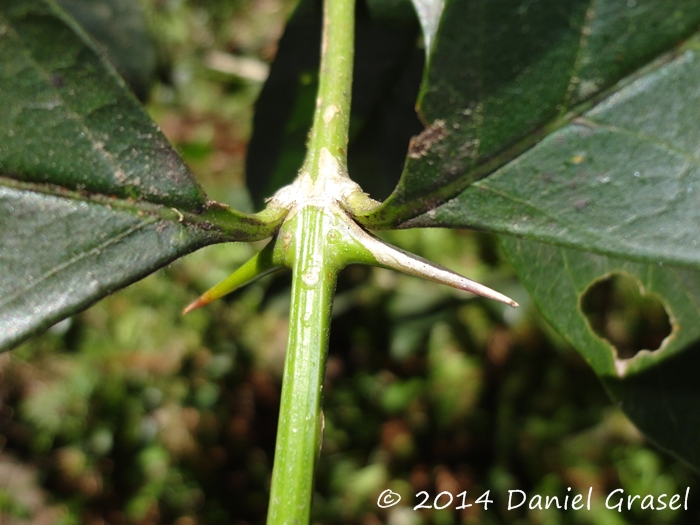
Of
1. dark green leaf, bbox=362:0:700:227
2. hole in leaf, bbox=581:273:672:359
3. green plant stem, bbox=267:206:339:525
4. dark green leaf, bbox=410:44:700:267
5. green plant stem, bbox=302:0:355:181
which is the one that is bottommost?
green plant stem, bbox=267:206:339:525

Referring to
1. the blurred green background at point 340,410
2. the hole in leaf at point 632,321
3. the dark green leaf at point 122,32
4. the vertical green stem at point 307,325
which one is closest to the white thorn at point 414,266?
the vertical green stem at point 307,325

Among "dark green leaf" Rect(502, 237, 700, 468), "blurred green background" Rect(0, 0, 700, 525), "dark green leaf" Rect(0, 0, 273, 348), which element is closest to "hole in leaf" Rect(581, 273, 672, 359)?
"blurred green background" Rect(0, 0, 700, 525)

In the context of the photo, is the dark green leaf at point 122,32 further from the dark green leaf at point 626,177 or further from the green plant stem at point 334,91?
the dark green leaf at point 626,177

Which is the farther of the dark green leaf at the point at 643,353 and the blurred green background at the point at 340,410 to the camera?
the blurred green background at the point at 340,410

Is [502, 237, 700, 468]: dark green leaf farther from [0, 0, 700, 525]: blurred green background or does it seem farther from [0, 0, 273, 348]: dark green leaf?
[0, 0, 700, 525]: blurred green background

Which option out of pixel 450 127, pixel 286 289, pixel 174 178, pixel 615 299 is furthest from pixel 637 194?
pixel 615 299

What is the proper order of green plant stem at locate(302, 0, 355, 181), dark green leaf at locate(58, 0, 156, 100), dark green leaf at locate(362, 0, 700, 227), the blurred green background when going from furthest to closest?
the blurred green background < dark green leaf at locate(58, 0, 156, 100) < green plant stem at locate(302, 0, 355, 181) < dark green leaf at locate(362, 0, 700, 227)
